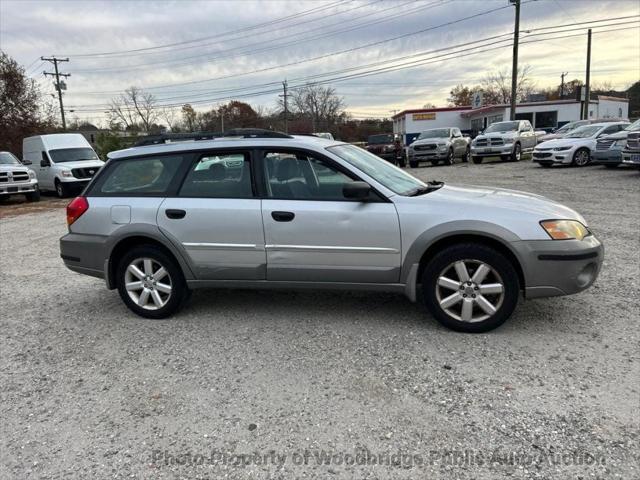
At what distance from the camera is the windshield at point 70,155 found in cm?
1789

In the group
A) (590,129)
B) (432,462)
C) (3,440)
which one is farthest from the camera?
(590,129)

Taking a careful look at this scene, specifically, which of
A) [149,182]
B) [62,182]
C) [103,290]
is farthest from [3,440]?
[62,182]

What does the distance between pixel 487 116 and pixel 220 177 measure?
151 feet

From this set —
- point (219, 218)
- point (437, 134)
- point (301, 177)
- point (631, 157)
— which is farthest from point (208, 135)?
point (437, 134)

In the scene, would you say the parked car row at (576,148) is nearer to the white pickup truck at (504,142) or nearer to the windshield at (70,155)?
the white pickup truck at (504,142)

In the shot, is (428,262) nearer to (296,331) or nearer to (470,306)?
(470,306)

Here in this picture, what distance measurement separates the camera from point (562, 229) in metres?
3.75

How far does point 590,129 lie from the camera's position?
18.8 meters

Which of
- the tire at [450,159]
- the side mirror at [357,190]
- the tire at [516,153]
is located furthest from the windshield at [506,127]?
the side mirror at [357,190]

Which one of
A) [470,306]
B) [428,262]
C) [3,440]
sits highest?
[428,262]

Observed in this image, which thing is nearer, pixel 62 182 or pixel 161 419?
pixel 161 419

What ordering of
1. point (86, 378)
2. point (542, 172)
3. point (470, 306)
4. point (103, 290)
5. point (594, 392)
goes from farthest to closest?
point (542, 172), point (103, 290), point (470, 306), point (86, 378), point (594, 392)

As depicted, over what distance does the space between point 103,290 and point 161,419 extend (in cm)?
312

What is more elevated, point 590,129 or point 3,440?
point 590,129
